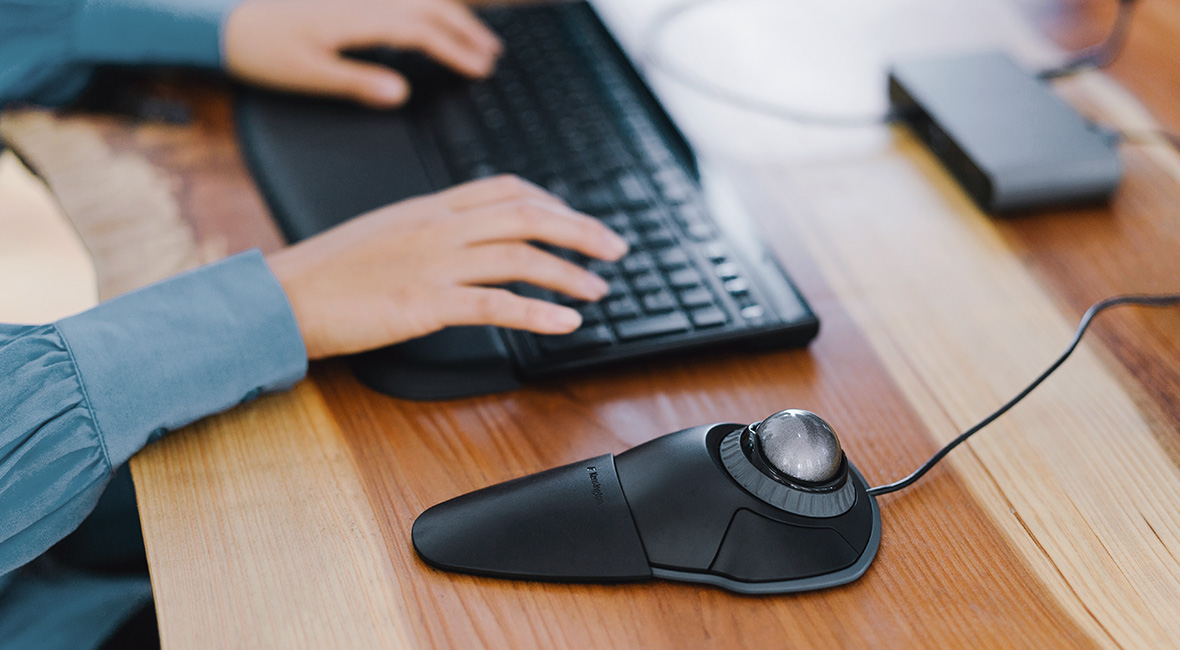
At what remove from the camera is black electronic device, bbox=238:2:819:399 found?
0.50m

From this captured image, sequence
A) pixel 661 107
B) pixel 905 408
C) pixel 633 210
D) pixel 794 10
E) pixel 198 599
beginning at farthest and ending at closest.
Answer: pixel 794 10 < pixel 661 107 < pixel 633 210 < pixel 905 408 < pixel 198 599

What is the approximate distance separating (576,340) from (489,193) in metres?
0.13

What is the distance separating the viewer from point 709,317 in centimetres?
50

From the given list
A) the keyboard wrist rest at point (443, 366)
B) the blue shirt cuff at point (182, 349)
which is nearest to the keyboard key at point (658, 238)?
the keyboard wrist rest at point (443, 366)

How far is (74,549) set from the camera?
58cm

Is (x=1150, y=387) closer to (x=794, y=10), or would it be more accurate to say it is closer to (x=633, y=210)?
(x=633, y=210)

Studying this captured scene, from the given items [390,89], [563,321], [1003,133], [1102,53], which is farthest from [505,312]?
[1102,53]

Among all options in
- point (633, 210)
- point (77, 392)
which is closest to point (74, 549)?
point (77, 392)

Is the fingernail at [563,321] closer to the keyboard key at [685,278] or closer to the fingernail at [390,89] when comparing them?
the keyboard key at [685,278]

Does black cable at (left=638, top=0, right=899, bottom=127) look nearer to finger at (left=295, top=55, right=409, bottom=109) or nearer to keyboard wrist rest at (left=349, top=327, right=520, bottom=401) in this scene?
finger at (left=295, top=55, right=409, bottom=109)

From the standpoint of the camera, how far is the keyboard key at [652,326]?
1.63ft

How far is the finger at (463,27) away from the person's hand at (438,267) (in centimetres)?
25

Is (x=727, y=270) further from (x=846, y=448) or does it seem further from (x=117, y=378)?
(x=117, y=378)

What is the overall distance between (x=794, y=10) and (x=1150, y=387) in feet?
1.64
